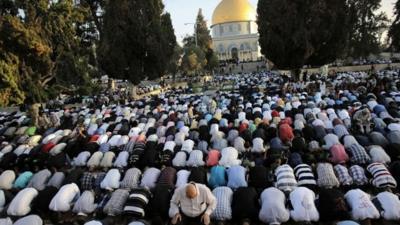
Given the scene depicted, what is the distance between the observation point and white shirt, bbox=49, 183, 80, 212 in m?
7.13

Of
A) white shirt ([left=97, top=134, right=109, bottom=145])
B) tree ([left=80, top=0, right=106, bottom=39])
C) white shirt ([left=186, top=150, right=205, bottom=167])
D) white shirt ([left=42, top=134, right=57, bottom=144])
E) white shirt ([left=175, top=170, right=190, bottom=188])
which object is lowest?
white shirt ([left=186, top=150, right=205, bottom=167])

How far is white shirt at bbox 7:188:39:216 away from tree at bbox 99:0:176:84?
700 inches

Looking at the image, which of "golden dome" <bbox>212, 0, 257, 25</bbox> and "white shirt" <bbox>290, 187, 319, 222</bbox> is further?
"golden dome" <bbox>212, 0, 257, 25</bbox>

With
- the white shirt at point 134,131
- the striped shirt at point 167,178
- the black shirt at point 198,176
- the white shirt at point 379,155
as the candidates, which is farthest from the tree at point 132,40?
the white shirt at point 379,155

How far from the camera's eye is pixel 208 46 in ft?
178

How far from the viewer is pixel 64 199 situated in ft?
23.6

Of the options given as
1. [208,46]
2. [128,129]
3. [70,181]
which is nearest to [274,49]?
[128,129]

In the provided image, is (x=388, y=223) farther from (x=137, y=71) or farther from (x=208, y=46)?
(x=208, y=46)

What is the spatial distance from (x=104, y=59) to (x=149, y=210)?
761 inches

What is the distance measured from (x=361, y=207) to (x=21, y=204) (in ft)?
19.2

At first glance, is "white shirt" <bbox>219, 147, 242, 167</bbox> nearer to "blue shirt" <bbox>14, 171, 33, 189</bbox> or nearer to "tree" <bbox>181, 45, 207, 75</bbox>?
"blue shirt" <bbox>14, 171, 33, 189</bbox>

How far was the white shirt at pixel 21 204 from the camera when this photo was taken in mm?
7074

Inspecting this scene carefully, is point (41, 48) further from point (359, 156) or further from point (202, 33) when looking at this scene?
point (202, 33)

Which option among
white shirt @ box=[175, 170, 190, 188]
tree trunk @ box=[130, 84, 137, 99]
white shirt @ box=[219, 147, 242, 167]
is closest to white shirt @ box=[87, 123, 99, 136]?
white shirt @ box=[219, 147, 242, 167]
